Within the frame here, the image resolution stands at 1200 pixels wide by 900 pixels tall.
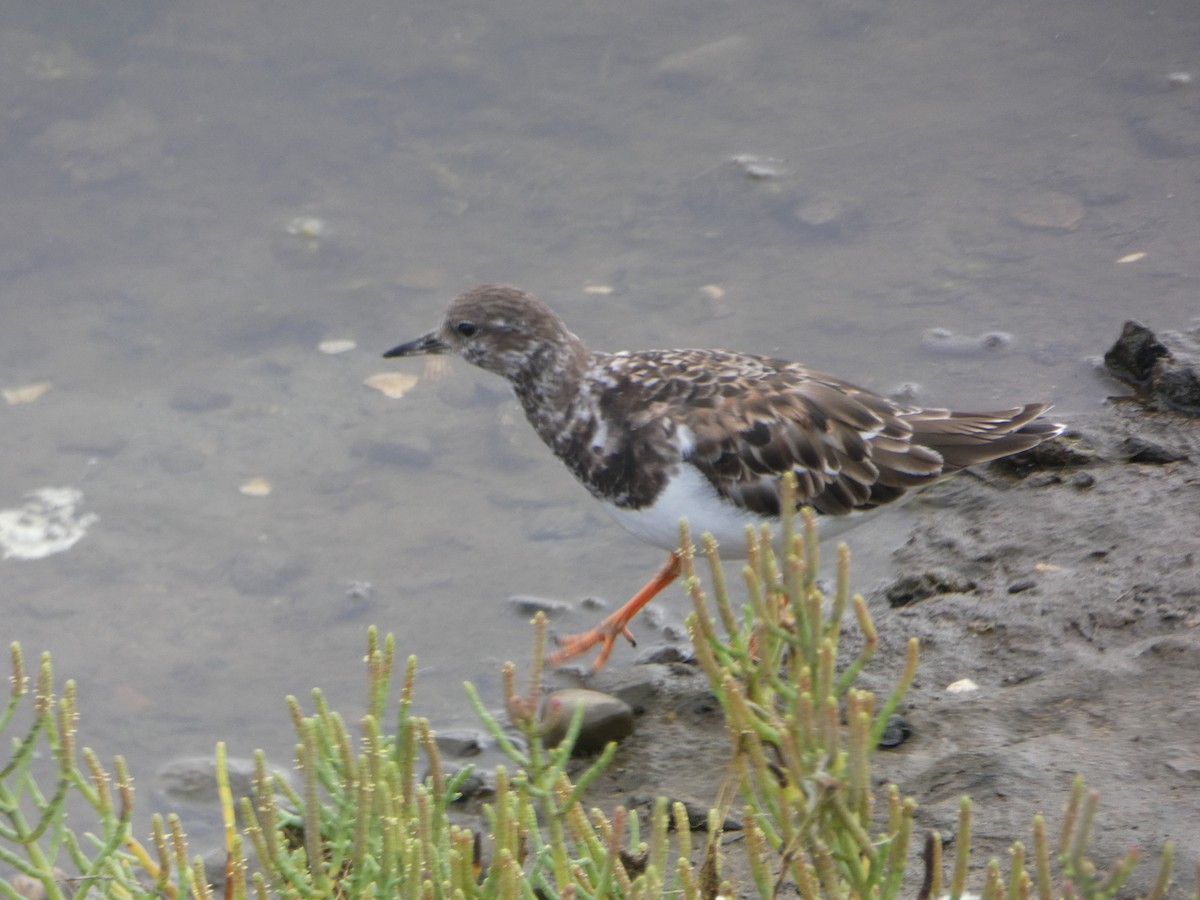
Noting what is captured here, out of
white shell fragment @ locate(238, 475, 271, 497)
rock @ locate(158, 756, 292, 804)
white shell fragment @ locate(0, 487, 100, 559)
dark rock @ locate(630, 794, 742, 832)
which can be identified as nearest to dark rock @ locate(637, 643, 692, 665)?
dark rock @ locate(630, 794, 742, 832)

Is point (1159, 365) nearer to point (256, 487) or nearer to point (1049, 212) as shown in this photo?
point (1049, 212)

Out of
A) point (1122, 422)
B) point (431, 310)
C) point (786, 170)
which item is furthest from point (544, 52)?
point (1122, 422)

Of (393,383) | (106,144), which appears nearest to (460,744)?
(393,383)

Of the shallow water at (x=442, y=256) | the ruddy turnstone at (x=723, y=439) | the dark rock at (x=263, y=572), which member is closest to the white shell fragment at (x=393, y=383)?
the shallow water at (x=442, y=256)

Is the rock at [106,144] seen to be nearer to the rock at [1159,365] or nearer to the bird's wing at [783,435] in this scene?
the bird's wing at [783,435]

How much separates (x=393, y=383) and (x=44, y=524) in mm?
1600

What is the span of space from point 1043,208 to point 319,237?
3714 mm

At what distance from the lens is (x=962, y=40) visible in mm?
8086

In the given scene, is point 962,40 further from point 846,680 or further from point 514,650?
point 846,680

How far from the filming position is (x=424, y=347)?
4949mm

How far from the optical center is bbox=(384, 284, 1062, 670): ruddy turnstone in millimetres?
4070

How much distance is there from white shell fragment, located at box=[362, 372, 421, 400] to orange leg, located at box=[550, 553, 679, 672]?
5.90 ft

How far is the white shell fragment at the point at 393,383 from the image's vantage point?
592cm

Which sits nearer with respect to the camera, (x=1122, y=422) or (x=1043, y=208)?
(x=1122, y=422)
